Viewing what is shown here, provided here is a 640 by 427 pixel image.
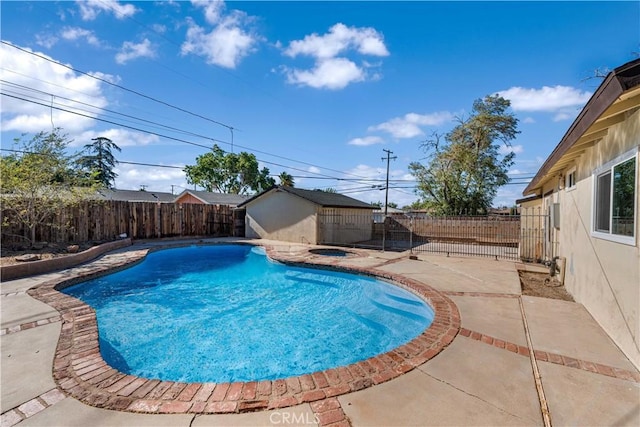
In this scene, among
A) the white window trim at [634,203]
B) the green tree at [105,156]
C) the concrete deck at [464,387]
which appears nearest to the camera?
the concrete deck at [464,387]

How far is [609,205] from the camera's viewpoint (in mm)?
4078

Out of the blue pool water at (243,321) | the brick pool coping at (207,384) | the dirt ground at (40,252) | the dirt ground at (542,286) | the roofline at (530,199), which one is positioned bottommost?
the blue pool water at (243,321)

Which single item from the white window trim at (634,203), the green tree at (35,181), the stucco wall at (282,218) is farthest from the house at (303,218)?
the white window trim at (634,203)

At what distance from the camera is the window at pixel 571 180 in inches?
243

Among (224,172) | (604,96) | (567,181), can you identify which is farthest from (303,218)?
(224,172)

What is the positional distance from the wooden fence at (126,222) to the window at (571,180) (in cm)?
1584

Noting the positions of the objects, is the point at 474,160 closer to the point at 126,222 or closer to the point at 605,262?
the point at 605,262

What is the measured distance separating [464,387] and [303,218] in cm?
1339

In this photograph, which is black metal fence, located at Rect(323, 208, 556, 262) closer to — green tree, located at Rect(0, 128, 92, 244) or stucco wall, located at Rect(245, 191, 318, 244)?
stucco wall, located at Rect(245, 191, 318, 244)

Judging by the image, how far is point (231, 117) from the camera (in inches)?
756

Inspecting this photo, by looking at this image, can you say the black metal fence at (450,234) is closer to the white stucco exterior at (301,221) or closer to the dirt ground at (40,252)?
the white stucco exterior at (301,221)

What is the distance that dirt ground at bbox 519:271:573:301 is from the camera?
619cm

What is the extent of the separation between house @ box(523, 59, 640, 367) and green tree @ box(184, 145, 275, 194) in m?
33.7

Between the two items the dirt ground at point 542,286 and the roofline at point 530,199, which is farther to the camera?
the roofline at point 530,199
